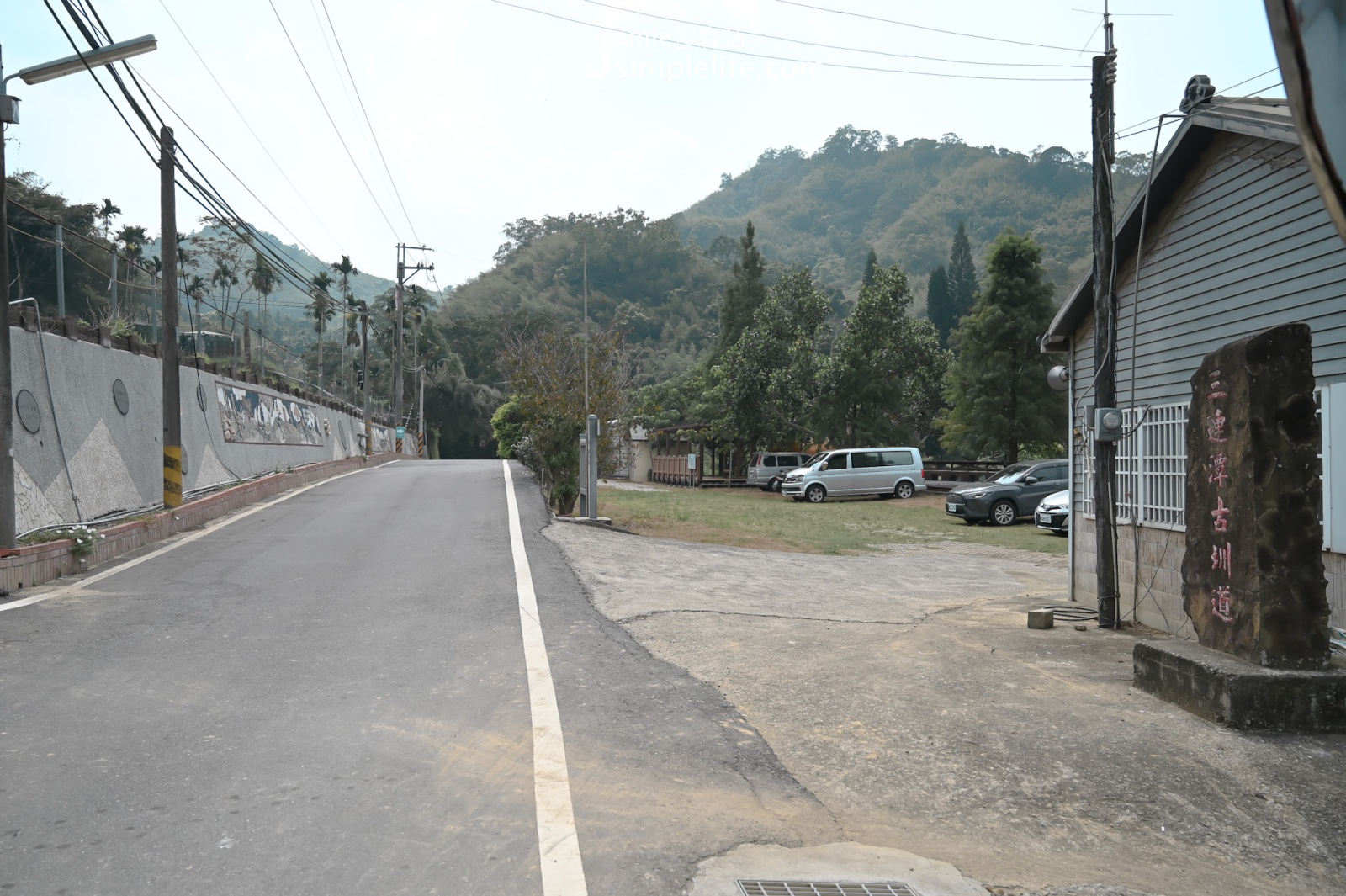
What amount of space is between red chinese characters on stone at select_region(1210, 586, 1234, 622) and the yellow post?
15.0 meters

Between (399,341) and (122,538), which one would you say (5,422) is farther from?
(399,341)

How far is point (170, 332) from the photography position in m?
16.0

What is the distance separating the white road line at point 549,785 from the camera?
343 centimetres

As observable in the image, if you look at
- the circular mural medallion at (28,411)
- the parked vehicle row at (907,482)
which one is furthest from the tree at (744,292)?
the circular mural medallion at (28,411)

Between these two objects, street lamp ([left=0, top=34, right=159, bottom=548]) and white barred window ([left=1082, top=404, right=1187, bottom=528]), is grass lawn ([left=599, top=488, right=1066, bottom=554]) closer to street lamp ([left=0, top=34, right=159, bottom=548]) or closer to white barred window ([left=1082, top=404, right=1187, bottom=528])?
white barred window ([left=1082, top=404, right=1187, bottom=528])

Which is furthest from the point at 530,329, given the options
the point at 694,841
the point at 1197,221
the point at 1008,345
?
the point at 694,841

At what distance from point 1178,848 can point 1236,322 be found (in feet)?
19.1

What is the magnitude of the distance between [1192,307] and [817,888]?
7.64 metres

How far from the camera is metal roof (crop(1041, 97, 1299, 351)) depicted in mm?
7410

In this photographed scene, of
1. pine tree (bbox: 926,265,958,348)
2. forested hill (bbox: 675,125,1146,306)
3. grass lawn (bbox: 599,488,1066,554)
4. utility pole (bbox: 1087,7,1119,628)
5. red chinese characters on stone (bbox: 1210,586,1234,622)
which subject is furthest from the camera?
forested hill (bbox: 675,125,1146,306)

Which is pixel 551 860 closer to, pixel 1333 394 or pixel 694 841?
pixel 694 841

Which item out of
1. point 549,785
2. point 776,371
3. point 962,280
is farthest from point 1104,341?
point 962,280

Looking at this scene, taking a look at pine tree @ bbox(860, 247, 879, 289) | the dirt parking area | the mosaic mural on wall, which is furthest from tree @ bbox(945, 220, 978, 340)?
the dirt parking area

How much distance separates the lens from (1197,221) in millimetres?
8914
